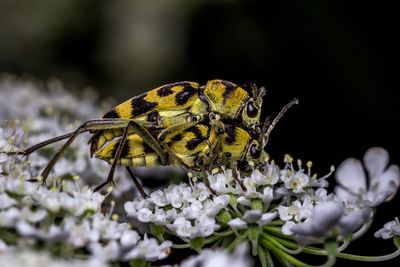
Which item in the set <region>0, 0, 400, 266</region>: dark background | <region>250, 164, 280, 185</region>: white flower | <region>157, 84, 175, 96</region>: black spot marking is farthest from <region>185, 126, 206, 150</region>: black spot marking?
<region>0, 0, 400, 266</region>: dark background

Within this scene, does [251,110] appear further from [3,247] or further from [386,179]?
[3,247]

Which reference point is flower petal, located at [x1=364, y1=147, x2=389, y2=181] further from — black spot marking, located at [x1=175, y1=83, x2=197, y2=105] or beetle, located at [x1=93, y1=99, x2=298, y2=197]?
black spot marking, located at [x1=175, y1=83, x2=197, y2=105]

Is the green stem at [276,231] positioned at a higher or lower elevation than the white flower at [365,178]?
lower

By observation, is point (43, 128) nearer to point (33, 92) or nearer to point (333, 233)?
point (33, 92)

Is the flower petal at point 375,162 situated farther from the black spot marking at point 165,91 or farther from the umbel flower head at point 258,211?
the black spot marking at point 165,91

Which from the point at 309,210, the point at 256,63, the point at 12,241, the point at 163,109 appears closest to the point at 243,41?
the point at 256,63

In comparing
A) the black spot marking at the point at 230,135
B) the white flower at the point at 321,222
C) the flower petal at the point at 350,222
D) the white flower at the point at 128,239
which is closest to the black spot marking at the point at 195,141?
the black spot marking at the point at 230,135
